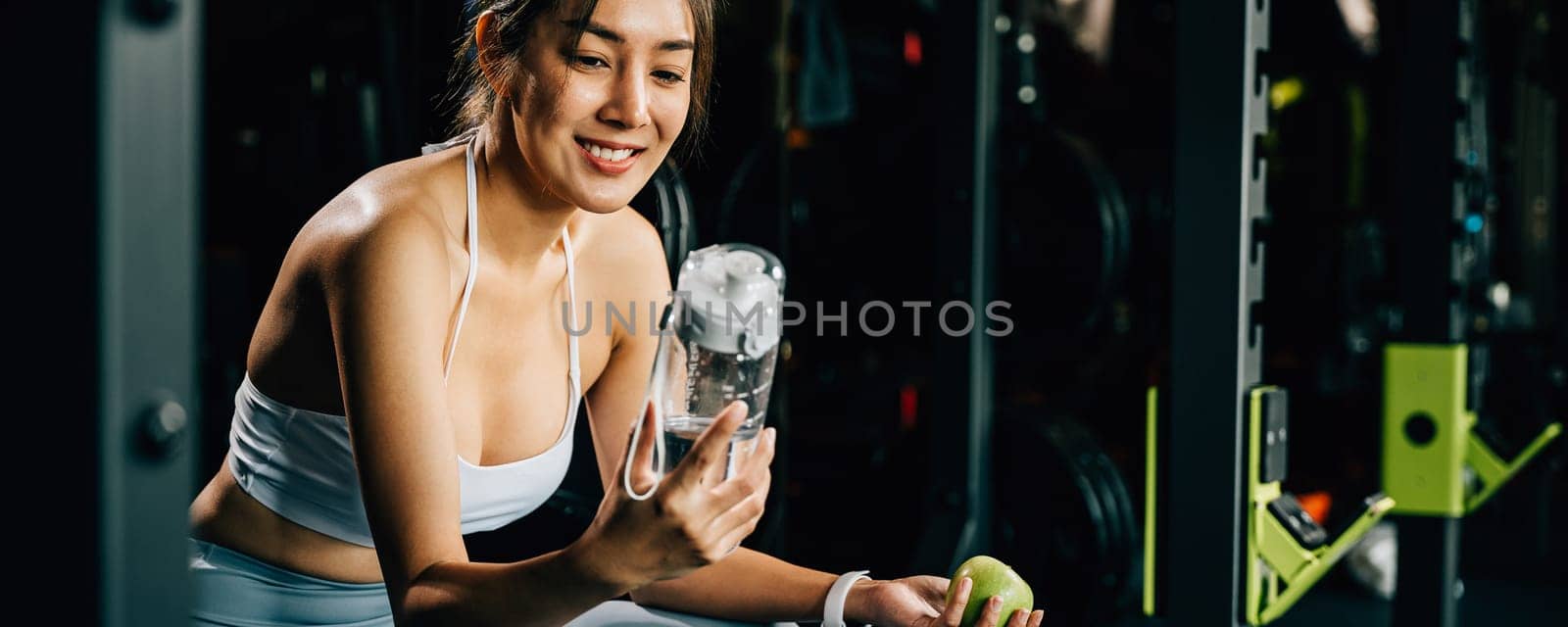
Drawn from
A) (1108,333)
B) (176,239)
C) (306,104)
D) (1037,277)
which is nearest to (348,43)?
(306,104)

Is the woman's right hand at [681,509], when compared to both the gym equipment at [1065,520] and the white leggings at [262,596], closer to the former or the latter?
the white leggings at [262,596]

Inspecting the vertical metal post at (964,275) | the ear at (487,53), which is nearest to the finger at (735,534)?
the ear at (487,53)

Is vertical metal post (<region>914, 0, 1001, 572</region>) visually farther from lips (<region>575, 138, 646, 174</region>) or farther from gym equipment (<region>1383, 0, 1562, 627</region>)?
Result: lips (<region>575, 138, 646, 174</region>)

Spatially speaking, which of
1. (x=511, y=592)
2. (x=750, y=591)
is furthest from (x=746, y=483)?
(x=750, y=591)

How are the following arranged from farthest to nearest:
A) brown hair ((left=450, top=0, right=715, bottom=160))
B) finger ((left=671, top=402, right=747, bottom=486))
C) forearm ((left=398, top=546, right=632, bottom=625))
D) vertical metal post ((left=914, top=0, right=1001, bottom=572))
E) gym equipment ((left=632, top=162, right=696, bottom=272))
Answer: vertical metal post ((left=914, top=0, right=1001, bottom=572))
gym equipment ((left=632, top=162, right=696, bottom=272))
brown hair ((left=450, top=0, right=715, bottom=160))
forearm ((left=398, top=546, right=632, bottom=625))
finger ((left=671, top=402, right=747, bottom=486))

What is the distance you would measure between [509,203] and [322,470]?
0.35 metres

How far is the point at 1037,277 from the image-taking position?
354 centimetres

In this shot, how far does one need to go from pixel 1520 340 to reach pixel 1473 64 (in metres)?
1.25

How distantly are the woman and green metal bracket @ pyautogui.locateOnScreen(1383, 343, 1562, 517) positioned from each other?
163cm

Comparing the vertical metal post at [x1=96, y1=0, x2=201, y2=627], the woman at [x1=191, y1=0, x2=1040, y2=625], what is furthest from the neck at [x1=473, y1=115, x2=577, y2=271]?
the vertical metal post at [x1=96, y1=0, x2=201, y2=627]

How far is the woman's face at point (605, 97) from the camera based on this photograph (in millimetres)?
1185

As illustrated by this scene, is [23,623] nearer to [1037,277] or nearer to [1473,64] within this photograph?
[1037,277]

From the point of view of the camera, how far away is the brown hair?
121 centimetres

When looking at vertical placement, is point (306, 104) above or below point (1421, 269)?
above
